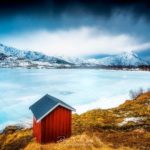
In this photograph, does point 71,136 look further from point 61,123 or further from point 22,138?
point 22,138

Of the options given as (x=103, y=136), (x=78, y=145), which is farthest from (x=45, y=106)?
(x=103, y=136)

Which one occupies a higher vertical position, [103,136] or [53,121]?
[53,121]

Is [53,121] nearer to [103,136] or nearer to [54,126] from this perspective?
[54,126]

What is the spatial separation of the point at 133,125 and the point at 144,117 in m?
5.23

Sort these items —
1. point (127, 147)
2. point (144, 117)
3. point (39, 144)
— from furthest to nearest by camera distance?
point (144, 117) → point (39, 144) → point (127, 147)

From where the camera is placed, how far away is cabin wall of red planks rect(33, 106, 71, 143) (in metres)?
26.7

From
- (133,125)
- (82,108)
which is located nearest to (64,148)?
(133,125)

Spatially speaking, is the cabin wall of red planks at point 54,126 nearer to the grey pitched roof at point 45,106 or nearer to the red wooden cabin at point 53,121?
the red wooden cabin at point 53,121

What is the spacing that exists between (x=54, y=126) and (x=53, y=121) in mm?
522

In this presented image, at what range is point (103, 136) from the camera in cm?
2880

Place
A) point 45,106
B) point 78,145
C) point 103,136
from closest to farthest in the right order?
1. point 78,145
2. point 45,106
3. point 103,136

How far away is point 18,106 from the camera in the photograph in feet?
233

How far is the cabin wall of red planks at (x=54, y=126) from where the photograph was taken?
26.7 metres

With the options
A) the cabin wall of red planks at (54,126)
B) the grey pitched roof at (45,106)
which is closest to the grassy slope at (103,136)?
the cabin wall of red planks at (54,126)
